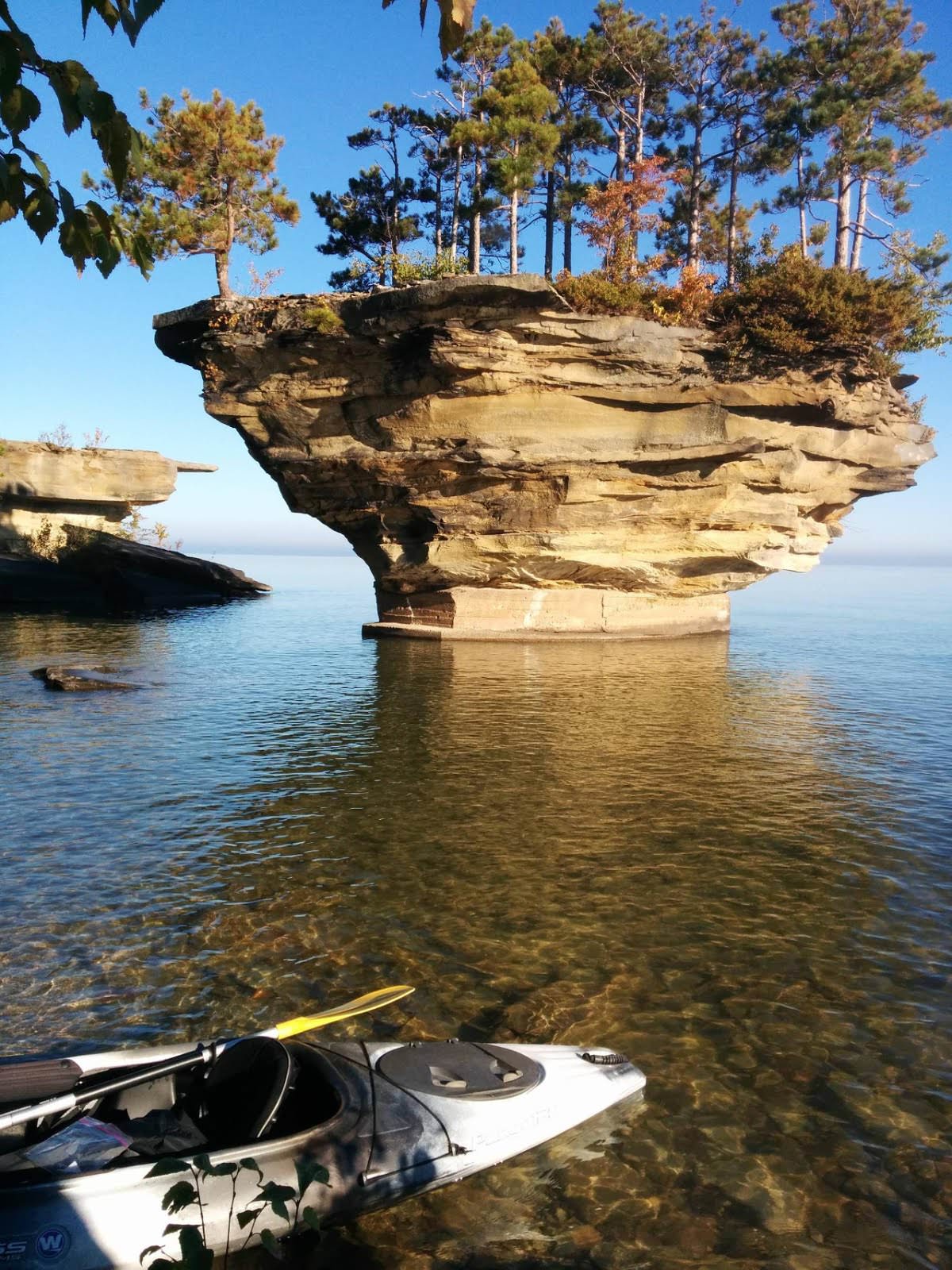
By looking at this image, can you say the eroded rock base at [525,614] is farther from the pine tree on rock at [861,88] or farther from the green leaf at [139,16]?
the green leaf at [139,16]

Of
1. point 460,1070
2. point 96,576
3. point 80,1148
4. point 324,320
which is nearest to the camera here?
point 80,1148

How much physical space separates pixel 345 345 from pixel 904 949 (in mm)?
22884

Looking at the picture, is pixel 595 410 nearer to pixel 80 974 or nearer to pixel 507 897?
pixel 507 897

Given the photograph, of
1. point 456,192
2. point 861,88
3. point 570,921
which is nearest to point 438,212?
point 456,192

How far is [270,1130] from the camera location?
4281 mm

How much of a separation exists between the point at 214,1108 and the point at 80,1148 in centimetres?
69

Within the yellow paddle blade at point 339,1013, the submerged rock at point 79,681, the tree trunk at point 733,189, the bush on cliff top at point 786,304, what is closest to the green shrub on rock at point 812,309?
the bush on cliff top at point 786,304

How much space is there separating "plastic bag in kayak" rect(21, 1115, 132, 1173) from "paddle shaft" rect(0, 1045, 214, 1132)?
111 millimetres

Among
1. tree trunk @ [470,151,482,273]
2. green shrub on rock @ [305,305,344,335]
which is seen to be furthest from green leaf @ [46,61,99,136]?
Answer: tree trunk @ [470,151,482,273]

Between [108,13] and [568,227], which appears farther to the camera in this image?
[568,227]

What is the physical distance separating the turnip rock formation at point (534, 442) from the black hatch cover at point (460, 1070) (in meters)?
Result: 20.7

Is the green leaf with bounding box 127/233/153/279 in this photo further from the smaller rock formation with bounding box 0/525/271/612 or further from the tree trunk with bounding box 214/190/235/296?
the smaller rock formation with bounding box 0/525/271/612

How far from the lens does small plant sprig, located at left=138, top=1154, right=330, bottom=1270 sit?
2.96m

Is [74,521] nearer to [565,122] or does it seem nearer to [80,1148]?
[565,122]
